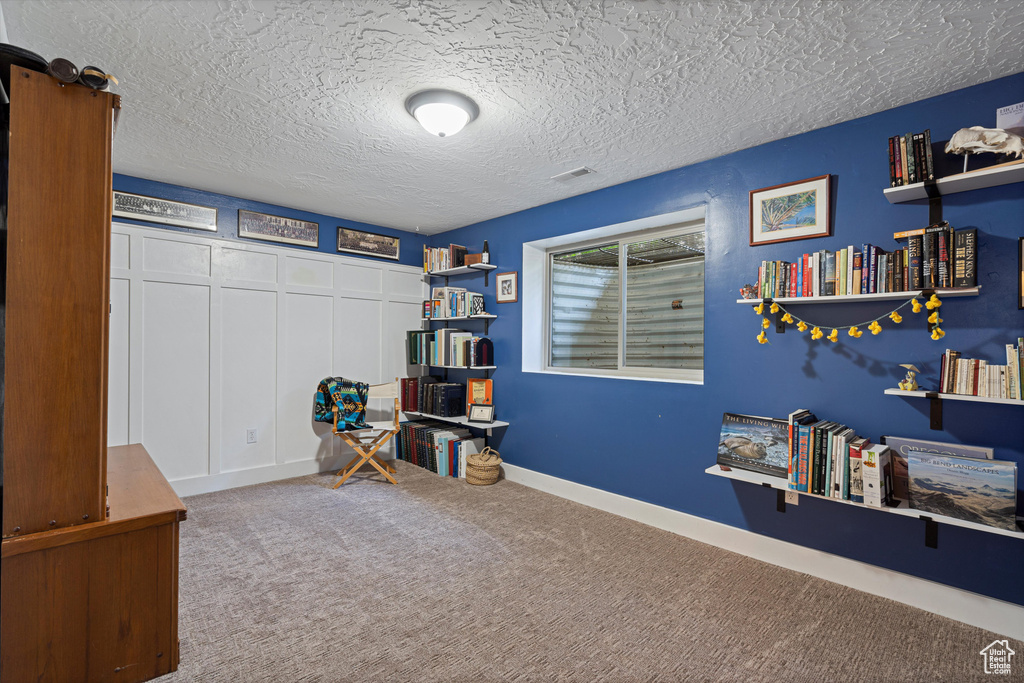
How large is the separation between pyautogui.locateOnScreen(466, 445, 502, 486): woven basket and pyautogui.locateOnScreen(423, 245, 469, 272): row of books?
6.02ft

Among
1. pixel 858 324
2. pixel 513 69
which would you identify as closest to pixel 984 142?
pixel 858 324

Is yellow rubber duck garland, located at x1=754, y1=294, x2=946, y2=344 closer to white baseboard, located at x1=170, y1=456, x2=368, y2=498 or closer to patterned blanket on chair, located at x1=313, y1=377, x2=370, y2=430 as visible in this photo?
patterned blanket on chair, located at x1=313, y1=377, x2=370, y2=430

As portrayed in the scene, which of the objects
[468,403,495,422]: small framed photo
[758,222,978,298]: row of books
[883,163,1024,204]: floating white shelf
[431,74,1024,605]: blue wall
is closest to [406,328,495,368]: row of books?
[468,403,495,422]: small framed photo

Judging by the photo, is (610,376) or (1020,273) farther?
(610,376)

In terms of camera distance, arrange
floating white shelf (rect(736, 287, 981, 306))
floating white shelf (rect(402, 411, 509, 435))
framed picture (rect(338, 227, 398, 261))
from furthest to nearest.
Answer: framed picture (rect(338, 227, 398, 261)) → floating white shelf (rect(402, 411, 509, 435)) → floating white shelf (rect(736, 287, 981, 306))

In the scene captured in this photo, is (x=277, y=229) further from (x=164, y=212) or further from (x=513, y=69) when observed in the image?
(x=513, y=69)

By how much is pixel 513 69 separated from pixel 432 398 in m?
3.09

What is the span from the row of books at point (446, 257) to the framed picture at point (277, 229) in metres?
1.07

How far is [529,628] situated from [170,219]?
3785 millimetres

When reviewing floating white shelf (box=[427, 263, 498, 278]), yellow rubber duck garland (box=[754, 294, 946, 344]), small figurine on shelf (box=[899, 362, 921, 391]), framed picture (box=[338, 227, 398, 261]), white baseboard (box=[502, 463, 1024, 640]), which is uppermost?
framed picture (box=[338, 227, 398, 261])

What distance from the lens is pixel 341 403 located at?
159 inches

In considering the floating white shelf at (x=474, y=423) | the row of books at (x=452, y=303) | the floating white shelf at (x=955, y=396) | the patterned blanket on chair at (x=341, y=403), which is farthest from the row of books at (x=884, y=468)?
the patterned blanket on chair at (x=341, y=403)

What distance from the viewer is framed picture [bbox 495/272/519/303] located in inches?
167

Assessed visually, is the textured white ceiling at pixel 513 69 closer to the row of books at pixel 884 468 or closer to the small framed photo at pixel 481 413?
the row of books at pixel 884 468
